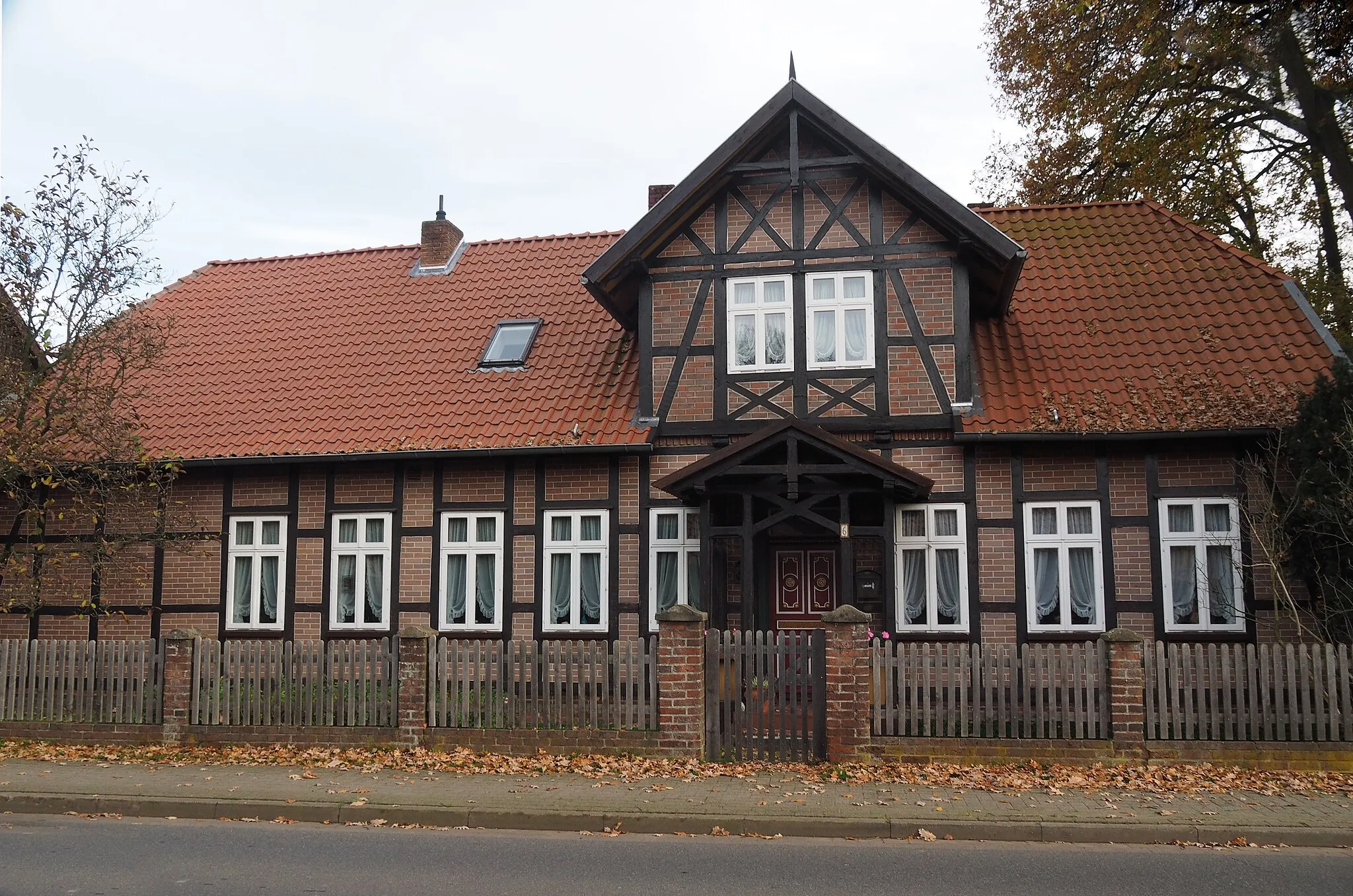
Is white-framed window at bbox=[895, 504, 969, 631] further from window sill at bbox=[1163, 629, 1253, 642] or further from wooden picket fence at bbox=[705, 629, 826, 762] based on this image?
wooden picket fence at bbox=[705, 629, 826, 762]

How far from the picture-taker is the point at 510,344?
17.7 m

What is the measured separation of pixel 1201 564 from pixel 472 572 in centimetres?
949

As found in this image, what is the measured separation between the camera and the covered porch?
1359cm

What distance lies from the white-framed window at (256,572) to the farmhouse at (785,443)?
44mm

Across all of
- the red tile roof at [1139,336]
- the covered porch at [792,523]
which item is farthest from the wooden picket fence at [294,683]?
the red tile roof at [1139,336]

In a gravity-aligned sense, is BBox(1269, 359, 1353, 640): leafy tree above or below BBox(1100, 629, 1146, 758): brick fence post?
above

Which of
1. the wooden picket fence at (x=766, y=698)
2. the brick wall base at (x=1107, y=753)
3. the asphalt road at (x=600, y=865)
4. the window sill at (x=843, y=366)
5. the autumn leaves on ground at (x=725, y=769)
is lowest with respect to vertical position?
the asphalt road at (x=600, y=865)

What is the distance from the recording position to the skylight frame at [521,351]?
17.1 m

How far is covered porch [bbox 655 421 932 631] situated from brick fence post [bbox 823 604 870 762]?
6.33 feet

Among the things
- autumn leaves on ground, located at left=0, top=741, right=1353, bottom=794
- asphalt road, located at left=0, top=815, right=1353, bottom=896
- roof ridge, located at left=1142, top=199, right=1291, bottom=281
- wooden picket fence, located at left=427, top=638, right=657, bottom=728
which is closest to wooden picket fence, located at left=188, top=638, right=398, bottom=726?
autumn leaves on ground, located at left=0, top=741, right=1353, bottom=794

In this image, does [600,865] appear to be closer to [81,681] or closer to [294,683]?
[294,683]

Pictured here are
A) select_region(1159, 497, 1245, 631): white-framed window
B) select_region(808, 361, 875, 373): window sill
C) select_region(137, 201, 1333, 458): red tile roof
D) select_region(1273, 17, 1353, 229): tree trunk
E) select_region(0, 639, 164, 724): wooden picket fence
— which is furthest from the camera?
select_region(1273, 17, 1353, 229): tree trunk

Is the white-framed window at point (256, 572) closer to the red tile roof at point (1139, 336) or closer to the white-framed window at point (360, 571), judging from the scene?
the white-framed window at point (360, 571)

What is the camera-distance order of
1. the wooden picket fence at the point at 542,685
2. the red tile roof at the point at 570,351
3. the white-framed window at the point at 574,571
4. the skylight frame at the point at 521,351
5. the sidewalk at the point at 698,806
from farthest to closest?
the skylight frame at the point at 521,351 → the white-framed window at the point at 574,571 → the red tile roof at the point at 570,351 → the wooden picket fence at the point at 542,685 → the sidewalk at the point at 698,806
